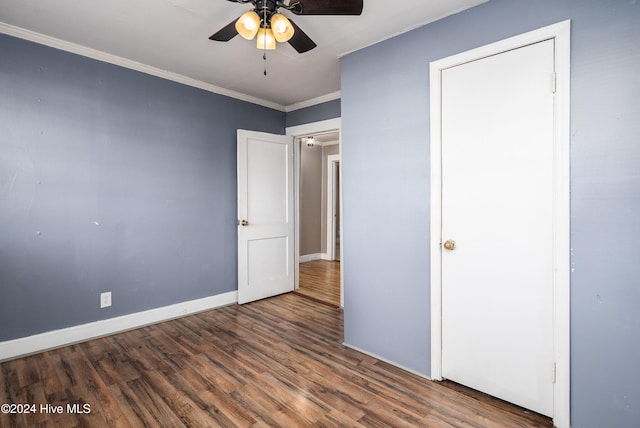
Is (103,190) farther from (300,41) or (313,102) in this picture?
(313,102)

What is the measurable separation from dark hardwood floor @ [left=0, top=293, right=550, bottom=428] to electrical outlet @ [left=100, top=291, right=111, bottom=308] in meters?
0.30

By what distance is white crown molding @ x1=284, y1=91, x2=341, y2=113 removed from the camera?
381 cm

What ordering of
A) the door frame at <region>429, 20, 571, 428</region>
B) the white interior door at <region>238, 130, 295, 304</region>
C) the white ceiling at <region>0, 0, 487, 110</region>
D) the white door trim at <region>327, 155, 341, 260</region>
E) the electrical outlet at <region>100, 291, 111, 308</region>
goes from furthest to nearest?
1. the white door trim at <region>327, 155, 341, 260</region>
2. the white interior door at <region>238, 130, 295, 304</region>
3. the electrical outlet at <region>100, 291, 111, 308</region>
4. the white ceiling at <region>0, 0, 487, 110</region>
5. the door frame at <region>429, 20, 571, 428</region>

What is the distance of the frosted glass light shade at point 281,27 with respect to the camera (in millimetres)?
1686

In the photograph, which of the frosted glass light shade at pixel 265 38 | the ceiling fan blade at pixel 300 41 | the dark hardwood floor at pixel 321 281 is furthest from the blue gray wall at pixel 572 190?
the dark hardwood floor at pixel 321 281

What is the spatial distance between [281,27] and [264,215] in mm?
2585

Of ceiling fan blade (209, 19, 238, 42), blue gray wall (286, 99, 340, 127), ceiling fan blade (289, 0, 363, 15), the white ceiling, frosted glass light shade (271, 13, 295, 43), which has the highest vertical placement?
the white ceiling

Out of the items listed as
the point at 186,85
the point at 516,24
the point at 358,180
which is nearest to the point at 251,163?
the point at 186,85

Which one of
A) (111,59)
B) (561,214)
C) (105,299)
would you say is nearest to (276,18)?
(561,214)

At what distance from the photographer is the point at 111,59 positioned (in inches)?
113

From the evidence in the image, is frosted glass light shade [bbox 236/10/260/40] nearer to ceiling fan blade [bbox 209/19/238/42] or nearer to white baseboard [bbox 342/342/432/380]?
ceiling fan blade [bbox 209/19/238/42]

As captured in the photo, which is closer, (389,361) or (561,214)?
(561,214)

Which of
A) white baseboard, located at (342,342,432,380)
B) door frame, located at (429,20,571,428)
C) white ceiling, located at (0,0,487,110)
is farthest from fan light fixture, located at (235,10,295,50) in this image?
white baseboard, located at (342,342,432,380)

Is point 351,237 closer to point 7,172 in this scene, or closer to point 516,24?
point 516,24
